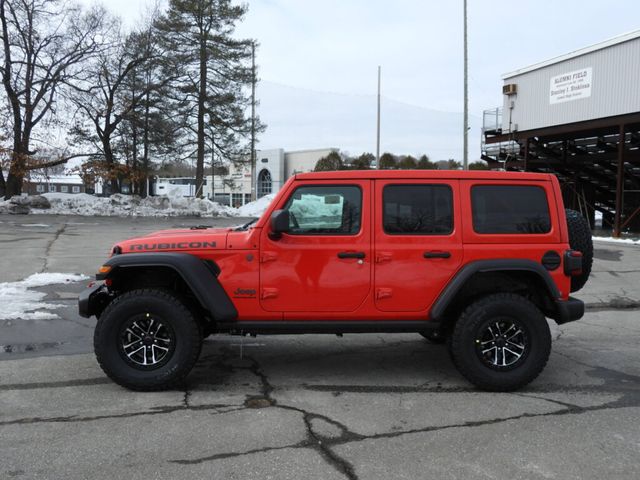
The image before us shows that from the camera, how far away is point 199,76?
31656 mm

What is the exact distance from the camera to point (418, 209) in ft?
15.1

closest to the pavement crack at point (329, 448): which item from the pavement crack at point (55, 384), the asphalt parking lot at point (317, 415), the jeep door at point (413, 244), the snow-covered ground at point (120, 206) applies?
the asphalt parking lot at point (317, 415)

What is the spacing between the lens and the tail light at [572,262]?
4.54 meters

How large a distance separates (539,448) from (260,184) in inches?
2844

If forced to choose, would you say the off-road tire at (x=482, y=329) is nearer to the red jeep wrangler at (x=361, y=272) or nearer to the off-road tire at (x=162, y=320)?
the red jeep wrangler at (x=361, y=272)

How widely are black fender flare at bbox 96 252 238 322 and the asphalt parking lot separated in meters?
0.73

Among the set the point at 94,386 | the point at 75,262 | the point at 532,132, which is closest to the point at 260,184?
the point at 532,132

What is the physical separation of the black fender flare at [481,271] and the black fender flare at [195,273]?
172 cm

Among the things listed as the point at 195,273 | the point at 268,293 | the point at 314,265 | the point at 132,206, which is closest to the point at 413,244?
the point at 314,265

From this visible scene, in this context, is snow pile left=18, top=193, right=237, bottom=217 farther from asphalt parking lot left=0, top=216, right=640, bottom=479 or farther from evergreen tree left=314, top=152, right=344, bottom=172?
asphalt parking lot left=0, top=216, right=640, bottom=479

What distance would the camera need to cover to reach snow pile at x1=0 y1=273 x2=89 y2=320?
277 inches

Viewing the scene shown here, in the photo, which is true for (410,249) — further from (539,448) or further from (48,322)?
(48,322)

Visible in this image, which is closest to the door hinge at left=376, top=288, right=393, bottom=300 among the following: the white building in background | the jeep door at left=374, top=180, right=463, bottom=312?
the jeep door at left=374, top=180, right=463, bottom=312

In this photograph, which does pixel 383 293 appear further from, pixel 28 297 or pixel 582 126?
pixel 582 126
